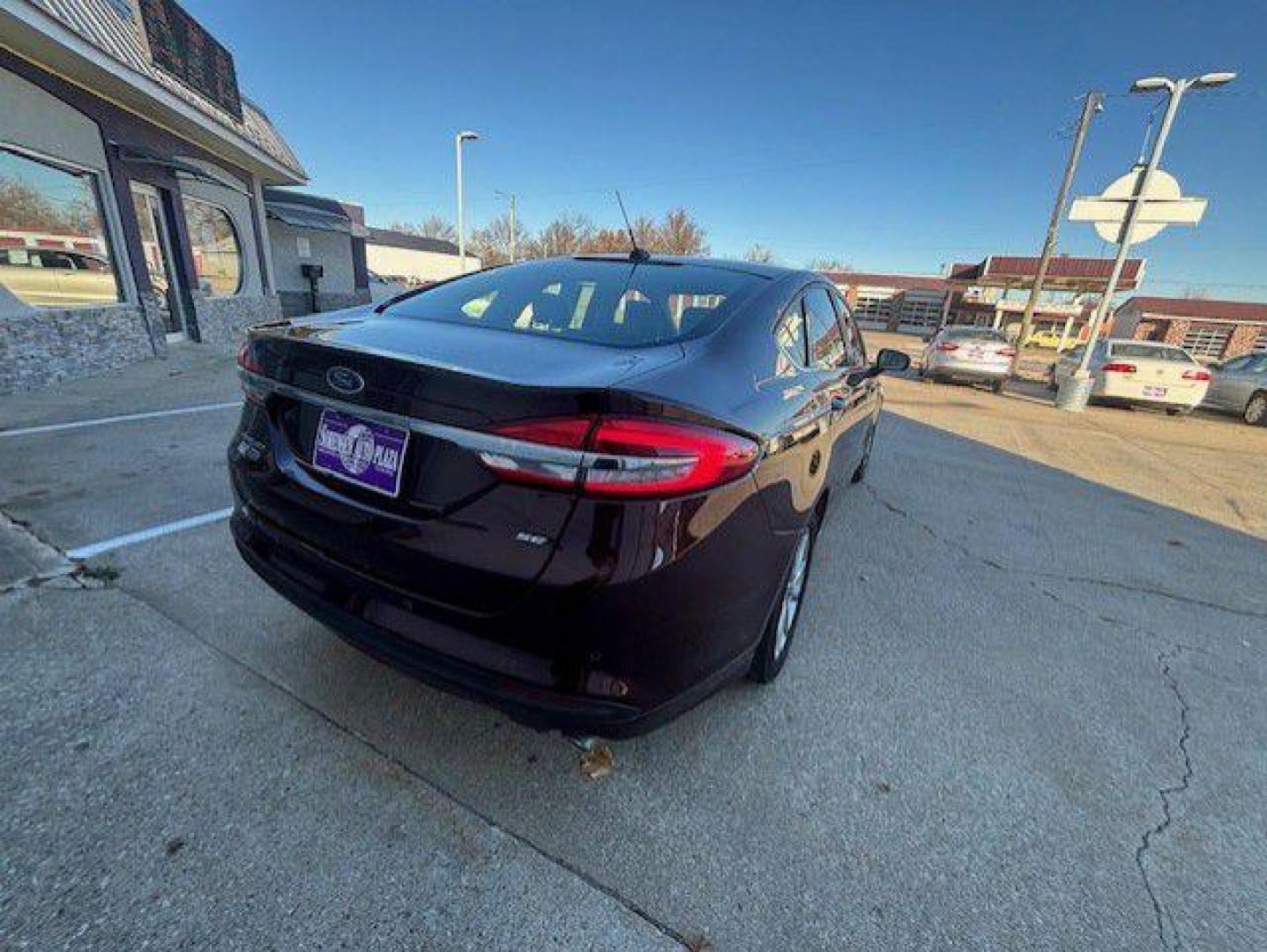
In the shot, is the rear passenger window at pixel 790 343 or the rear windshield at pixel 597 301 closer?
the rear windshield at pixel 597 301

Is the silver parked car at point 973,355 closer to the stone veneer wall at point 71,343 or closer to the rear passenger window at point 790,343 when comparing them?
the rear passenger window at point 790,343

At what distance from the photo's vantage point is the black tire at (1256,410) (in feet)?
37.3

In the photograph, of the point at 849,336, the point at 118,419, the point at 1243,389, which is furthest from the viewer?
the point at 1243,389

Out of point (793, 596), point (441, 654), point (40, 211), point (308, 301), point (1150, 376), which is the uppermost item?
point (40, 211)

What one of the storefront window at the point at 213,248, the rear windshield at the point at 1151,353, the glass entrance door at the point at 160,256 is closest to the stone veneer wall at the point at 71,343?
the glass entrance door at the point at 160,256

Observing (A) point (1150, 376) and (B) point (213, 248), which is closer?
(B) point (213, 248)

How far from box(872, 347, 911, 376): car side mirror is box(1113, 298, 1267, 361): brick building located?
4530 cm

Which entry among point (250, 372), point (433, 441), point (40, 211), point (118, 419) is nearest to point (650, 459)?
point (433, 441)

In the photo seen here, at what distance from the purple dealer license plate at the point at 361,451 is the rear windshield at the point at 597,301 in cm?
64

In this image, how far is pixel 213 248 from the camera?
10.8 m

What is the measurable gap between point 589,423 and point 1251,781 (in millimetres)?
2822

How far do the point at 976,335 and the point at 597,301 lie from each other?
1459 centimetres

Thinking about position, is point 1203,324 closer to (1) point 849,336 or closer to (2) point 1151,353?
(2) point 1151,353

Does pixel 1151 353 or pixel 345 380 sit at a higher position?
pixel 345 380
